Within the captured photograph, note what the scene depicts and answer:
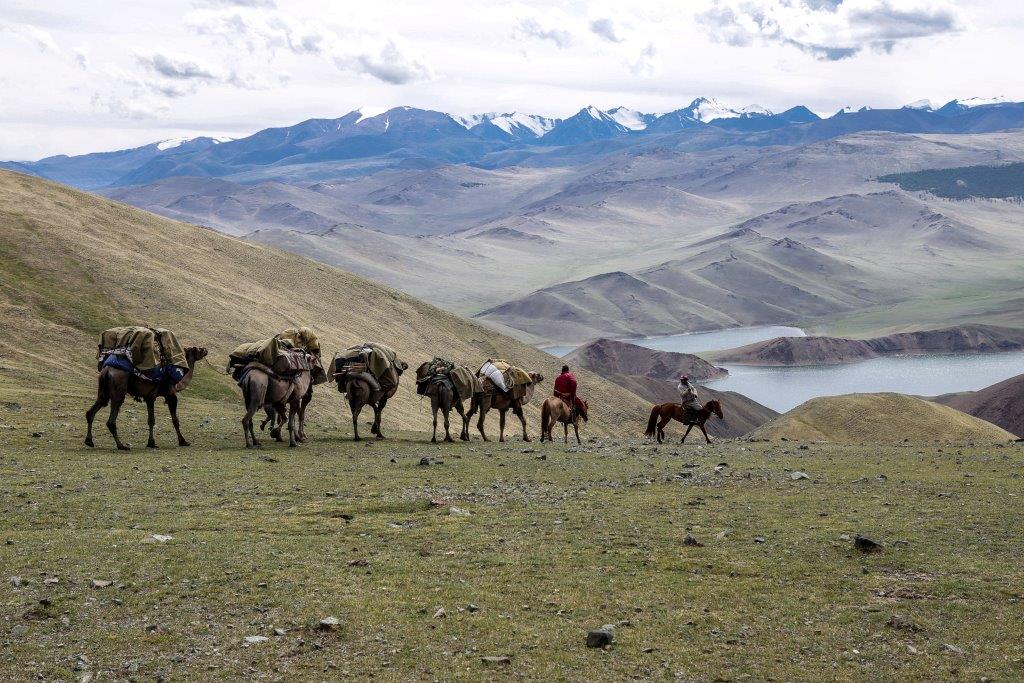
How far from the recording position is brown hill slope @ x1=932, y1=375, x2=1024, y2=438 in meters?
86.1

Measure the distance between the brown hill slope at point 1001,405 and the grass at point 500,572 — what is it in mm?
70382

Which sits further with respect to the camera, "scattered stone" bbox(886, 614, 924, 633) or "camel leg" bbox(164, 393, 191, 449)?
"camel leg" bbox(164, 393, 191, 449)

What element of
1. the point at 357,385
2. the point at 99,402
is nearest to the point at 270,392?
the point at 357,385

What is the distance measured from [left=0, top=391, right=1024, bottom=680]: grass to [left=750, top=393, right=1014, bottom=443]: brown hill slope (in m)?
33.5

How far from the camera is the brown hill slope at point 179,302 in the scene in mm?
41688

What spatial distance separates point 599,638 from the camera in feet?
38.7

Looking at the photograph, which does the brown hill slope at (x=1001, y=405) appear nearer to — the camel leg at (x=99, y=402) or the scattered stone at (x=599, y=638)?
the camel leg at (x=99, y=402)

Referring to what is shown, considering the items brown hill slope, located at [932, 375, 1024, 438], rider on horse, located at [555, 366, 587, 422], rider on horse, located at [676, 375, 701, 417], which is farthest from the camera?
brown hill slope, located at [932, 375, 1024, 438]

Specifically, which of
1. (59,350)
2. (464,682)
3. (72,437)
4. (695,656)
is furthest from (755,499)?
(59,350)

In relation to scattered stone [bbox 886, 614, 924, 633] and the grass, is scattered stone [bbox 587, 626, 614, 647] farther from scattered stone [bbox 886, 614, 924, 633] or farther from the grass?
scattered stone [bbox 886, 614, 924, 633]

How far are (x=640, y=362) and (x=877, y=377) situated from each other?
43427 mm

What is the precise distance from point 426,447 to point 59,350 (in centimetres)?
1978

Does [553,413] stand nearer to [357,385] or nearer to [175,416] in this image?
[357,385]

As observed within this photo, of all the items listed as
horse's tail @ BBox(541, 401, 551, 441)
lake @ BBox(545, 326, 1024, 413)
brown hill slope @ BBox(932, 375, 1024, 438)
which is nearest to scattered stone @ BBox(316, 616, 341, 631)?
horse's tail @ BBox(541, 401, 551, 441)
